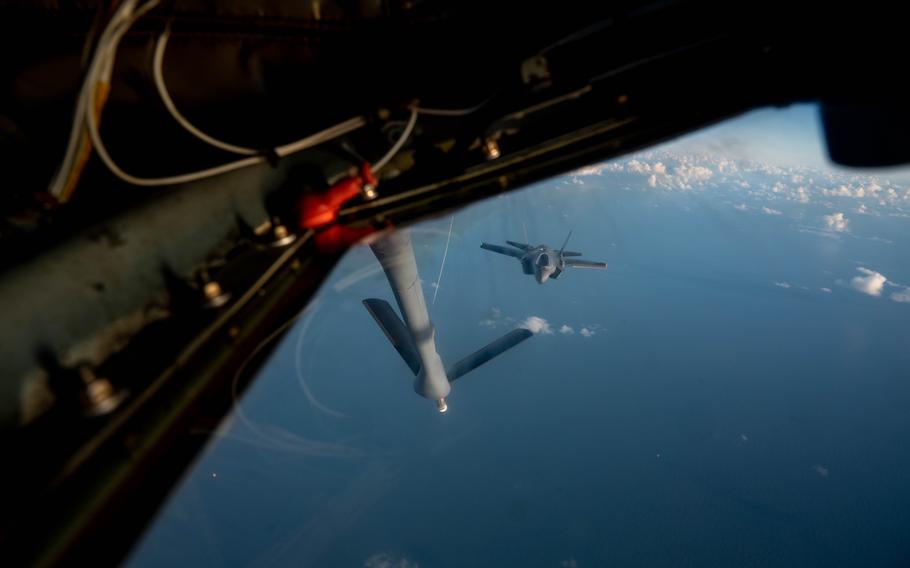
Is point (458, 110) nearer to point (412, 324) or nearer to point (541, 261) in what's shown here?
point (412, 324)

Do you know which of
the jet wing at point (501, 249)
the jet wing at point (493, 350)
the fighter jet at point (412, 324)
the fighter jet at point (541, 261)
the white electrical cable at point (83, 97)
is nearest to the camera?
the white electrical cable at point (83, 97)

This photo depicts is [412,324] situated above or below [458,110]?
below

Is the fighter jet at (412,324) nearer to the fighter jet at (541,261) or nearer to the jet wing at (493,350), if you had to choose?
the jet wing at (493,350)

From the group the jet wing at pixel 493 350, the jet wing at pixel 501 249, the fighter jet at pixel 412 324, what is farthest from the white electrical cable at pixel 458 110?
the jet wing at pixel 501 249

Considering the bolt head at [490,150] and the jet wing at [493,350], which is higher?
the bolt head at [490,150]

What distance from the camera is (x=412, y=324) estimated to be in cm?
574

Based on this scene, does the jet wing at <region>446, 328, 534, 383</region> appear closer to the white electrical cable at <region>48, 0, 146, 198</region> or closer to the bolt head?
the bolt head

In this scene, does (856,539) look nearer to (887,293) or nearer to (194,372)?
(194,372)

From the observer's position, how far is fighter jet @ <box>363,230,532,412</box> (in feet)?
14.7

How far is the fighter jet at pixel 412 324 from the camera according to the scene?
4.47 m

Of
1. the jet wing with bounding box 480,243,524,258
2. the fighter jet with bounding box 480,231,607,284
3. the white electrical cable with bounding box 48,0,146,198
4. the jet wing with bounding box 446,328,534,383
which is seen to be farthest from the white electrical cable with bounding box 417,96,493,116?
the fighter jet with bounding box 480,231,607,284

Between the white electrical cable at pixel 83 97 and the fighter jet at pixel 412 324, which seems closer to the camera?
the white electrical cable at pixel 83 97

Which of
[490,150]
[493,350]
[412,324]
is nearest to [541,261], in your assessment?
[493,350]

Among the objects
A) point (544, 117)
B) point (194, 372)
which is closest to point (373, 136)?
point (544, 117)
